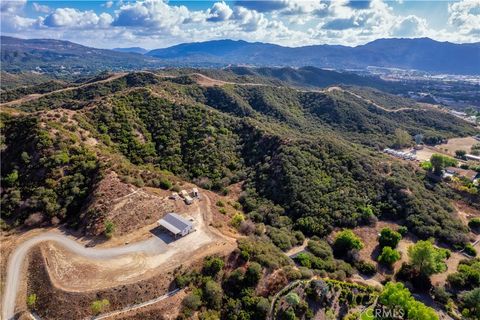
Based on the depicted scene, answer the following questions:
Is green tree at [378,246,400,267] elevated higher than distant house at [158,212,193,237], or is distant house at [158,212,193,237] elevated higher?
distant house at [158,212,193,237]

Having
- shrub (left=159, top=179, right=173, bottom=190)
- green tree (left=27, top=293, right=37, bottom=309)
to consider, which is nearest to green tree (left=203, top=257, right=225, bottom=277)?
green tree (left=27, top=293, right=37, bottom=309)

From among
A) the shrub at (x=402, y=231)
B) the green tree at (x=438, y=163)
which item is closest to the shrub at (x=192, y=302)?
the shrub at (x=402, y=231)

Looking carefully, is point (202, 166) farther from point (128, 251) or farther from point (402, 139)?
point (402, 139)

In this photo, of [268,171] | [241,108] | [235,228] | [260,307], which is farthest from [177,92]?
[260,307]

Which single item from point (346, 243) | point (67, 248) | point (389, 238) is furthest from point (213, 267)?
point (389, 238)

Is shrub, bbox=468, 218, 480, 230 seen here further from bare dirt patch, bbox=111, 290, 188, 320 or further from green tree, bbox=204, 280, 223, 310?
bare dirt patch, bbox=111, 290, 188, 320

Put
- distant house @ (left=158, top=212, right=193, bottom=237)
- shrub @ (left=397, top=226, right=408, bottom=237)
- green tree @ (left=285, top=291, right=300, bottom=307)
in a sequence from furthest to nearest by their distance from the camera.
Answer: shrub @ (left=397, top=226, right=408, bottom=237) → distant house @ (left=158, top=212, right=193, bottom=237) → green tree @ (left=285, top=291, right=300, bottom=307)
